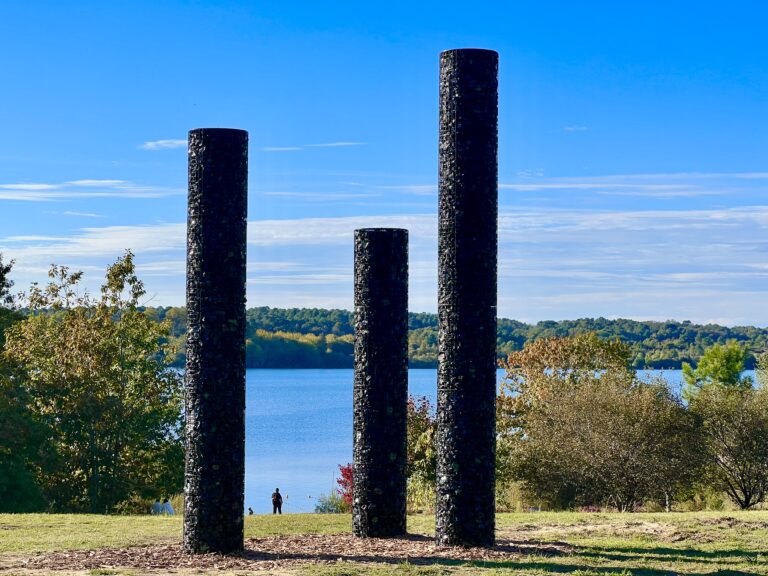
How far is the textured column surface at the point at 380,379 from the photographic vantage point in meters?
15.0

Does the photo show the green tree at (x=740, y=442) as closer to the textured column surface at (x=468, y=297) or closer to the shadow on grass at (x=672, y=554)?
the shadow on grass at (x=672, y=554)

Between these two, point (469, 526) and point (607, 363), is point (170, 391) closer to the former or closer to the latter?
point (607, 363)

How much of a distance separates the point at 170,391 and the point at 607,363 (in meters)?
16.1

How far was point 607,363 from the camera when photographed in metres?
37.7

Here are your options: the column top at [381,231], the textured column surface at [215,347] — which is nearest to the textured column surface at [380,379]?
the column top at [381,231]

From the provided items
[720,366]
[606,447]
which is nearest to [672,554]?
[606,447]

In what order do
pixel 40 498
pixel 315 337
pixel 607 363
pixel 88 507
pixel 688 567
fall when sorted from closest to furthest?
pixel 688 567 → pixel 40 498 → pixel 88 507 → pixel 607 363 → pixel 315 337

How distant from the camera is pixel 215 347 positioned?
13781 mm

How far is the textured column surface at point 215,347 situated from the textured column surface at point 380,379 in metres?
1.99

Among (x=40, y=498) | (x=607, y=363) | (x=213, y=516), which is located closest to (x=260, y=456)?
(x=607, y=363)

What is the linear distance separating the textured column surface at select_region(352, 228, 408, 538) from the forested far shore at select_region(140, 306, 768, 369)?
2134 inches

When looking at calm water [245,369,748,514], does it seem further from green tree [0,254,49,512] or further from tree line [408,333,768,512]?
green tree [0,254,49,512]

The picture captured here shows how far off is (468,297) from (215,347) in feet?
11.5

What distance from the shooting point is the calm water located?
48.3 metres
